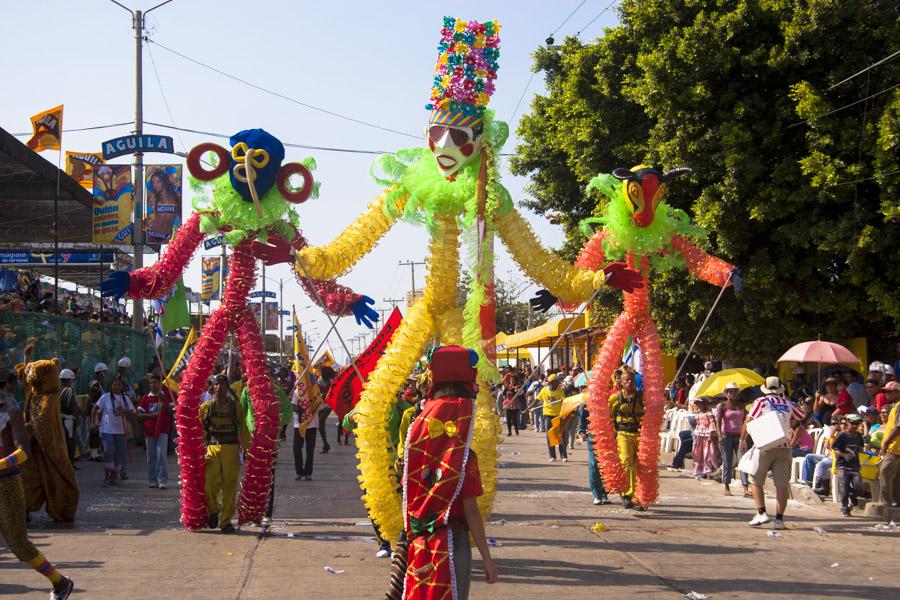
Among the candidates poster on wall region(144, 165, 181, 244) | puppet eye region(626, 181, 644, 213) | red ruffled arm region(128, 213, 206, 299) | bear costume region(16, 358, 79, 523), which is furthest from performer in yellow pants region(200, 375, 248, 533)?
poster on wall region(144, 165, 181, 244)

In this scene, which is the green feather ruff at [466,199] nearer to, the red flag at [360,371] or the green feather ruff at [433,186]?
the green feather ruff at [433,186]

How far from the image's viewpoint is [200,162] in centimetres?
976

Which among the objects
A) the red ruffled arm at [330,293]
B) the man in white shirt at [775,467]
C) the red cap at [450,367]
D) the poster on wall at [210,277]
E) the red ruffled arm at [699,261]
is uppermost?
the poster on wall at [210,277]

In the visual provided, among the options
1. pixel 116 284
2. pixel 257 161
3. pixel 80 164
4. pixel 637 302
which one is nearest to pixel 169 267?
pixel 116 284

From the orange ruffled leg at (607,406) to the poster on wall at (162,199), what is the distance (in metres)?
14.0

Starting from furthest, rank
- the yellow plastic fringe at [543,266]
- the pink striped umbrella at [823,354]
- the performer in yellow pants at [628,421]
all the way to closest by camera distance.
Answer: the pink striped umbrella at [823,354]
the performer in yellow pants at [628,421]
the yellow plastic fringe at [543,266]

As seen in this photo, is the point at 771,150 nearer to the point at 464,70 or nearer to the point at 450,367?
the point at 464,70

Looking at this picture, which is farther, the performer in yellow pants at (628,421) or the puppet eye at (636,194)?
the performer in yellow pants at (628,421)

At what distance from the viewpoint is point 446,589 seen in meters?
4.82

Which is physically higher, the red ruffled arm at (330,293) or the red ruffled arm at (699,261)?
the red ruffled arm at (699,261)

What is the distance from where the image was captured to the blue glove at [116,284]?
950 centimetres

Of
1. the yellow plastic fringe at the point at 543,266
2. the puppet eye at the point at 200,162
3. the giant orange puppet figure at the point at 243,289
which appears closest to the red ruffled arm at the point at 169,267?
the giant orange puppet figure at the point at 243,289

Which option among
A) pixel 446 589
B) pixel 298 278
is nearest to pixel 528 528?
pixel 298 278

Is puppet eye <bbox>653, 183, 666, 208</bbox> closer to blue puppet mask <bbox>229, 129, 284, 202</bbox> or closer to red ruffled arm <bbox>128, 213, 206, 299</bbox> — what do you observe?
blue puppet mask <bbox>229, 129, 284, 202</bbox>
